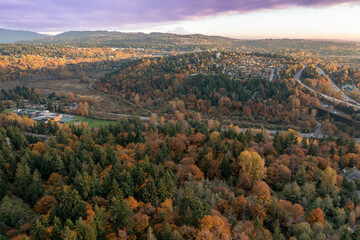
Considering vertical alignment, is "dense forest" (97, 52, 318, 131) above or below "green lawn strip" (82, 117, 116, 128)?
above

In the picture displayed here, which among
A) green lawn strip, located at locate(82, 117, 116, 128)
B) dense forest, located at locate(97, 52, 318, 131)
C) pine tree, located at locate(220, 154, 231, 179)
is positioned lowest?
green lawn strip, located at locate(82, 117, 116, 128)

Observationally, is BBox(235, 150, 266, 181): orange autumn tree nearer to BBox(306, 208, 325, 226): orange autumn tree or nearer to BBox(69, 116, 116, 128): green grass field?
BBox(306, 208, 325, 226): orange autumn tree

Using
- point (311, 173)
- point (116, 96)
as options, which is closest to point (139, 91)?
point (116, 96)

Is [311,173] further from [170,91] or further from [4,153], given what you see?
[170,91]

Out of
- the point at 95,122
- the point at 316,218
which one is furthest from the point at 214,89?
the point at 316,218

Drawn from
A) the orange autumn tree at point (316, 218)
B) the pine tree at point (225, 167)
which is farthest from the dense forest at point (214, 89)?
the orange autumn tree at point (316, 218)

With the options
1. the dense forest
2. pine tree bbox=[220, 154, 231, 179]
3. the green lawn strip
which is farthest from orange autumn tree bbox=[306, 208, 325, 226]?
the green lawn strip

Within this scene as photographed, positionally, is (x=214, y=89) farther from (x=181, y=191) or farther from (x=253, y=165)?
(x=181, y=191)

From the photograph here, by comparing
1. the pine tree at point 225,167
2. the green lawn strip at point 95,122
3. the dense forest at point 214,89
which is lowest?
the green lawn strip at point 95,122

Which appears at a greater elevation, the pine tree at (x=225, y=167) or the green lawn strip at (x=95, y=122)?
the pine tree at (x=225, y=167)

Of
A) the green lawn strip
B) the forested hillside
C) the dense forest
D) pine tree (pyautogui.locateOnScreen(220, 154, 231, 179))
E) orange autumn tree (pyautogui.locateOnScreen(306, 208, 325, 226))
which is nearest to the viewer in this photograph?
the forested hillside

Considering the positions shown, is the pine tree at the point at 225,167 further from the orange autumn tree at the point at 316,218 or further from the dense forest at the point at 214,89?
the dense forest at the point at 214,89
